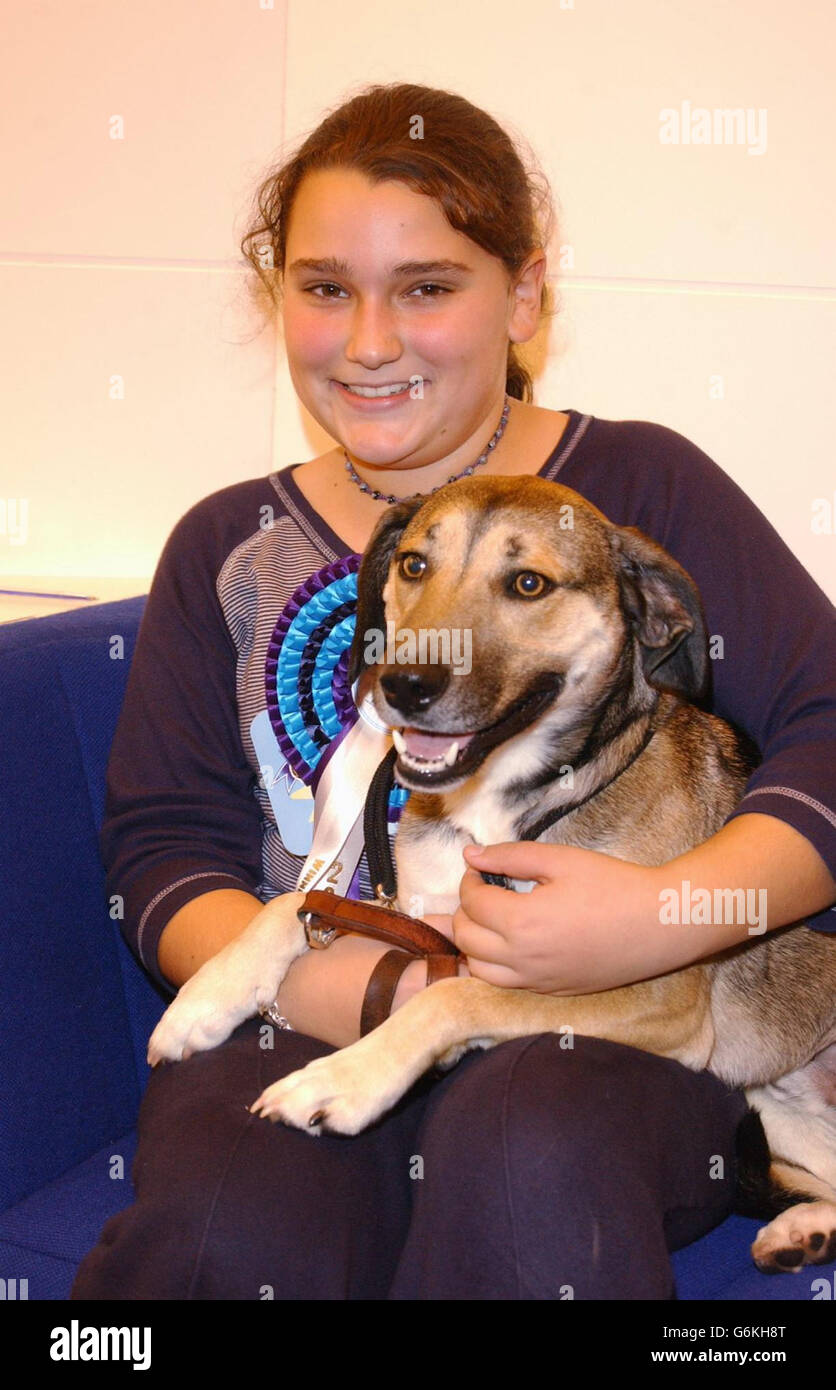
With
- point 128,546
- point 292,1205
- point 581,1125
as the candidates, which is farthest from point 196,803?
point 128,546

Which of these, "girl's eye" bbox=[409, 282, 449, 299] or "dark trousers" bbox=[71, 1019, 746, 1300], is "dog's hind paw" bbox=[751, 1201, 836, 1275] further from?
"girl's eye" bbox=[409, 282, 449, 299]

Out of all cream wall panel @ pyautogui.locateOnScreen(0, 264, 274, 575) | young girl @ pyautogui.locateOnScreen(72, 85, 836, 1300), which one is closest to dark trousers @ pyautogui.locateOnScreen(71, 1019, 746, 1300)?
young girl @ pyautogui.locateOnScreen(72, 85, 836, 1300)

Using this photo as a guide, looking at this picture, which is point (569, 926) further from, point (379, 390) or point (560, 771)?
point (379, 390)

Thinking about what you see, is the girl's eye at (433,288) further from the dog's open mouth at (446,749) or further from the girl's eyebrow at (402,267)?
the dog's open mouth at (446,749)

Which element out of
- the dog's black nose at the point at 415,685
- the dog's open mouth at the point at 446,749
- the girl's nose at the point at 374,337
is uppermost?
the girl's nose at the point at 374,337

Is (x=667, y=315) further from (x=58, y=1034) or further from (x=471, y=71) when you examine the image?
(x=58, y=1034)

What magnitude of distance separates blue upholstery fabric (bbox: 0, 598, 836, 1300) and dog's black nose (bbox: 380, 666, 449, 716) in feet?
2.48

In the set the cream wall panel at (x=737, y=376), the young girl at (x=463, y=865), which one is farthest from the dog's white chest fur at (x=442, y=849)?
the cream wall panel at (x=737, y=376)

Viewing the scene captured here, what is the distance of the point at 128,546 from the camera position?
3588 mm

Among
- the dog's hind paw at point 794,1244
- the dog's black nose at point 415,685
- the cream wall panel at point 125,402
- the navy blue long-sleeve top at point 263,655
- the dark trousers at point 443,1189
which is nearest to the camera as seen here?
the dark trousers at point 443,1189

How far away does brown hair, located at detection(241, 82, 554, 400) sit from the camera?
2125 millimetres

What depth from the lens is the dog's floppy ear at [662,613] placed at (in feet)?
6.18

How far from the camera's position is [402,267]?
6.95 ft
